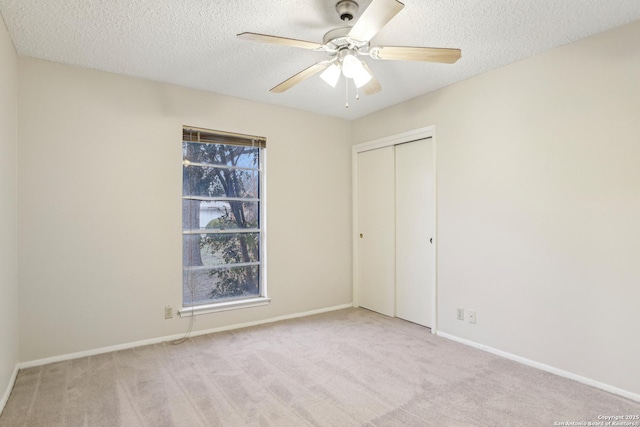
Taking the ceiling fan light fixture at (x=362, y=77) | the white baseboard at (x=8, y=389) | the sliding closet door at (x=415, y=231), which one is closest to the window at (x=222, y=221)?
the white baseboard at (x=8, y=389)

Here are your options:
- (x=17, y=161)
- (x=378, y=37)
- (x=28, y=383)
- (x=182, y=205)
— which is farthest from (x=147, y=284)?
(x=378, y=37)

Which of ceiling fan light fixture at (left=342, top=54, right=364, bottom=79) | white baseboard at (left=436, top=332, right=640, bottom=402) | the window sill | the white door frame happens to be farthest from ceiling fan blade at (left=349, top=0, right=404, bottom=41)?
the window sill

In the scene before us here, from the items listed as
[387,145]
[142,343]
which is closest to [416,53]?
[387,145]

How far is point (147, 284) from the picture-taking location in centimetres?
324

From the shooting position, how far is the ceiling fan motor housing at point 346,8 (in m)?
2.04

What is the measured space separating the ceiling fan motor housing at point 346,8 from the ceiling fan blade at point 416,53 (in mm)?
257

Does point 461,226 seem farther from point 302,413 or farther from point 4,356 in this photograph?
point 4,356

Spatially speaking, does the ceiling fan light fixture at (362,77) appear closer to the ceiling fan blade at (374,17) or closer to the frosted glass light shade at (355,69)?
the frosted glass light shade at (355,69)

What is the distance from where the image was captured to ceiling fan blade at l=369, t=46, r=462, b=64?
201 cm

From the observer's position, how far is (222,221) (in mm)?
3775

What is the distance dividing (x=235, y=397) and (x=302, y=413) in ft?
1.61

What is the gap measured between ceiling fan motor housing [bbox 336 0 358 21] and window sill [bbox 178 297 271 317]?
2.88m

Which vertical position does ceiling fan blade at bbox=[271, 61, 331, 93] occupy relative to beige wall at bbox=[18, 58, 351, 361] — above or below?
above

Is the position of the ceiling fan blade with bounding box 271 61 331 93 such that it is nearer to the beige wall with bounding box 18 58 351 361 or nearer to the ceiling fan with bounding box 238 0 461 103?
the ceiling fan with bounding box 238 0 461 103
